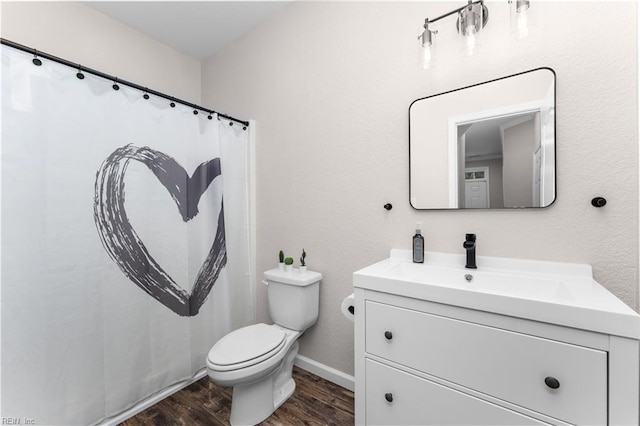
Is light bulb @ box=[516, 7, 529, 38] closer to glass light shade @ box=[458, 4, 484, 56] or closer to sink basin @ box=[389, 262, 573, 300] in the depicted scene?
glass light shade @ box=[458, 4, 484, 56]

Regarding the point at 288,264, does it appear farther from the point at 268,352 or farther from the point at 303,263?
the point at 268,352

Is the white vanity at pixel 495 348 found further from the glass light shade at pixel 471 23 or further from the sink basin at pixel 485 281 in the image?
the glass light shade at pixel 471 23

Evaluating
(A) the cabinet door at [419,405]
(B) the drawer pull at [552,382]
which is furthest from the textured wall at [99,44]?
(B) the drawer pull at [552,382]

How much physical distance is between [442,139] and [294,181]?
3.40 feet

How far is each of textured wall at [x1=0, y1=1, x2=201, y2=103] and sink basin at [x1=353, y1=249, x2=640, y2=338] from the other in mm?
2486

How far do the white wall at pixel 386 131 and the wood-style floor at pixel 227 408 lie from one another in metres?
0.19

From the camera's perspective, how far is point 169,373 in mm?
1740

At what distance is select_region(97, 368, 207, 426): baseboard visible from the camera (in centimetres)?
150

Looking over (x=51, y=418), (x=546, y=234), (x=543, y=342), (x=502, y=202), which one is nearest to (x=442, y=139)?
(x=502, y=202)

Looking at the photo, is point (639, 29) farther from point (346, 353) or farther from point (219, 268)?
point (219, 268)

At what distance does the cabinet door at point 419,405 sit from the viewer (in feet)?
3.10

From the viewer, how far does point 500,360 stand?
92cm

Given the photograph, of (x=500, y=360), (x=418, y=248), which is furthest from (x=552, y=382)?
(x=418, y=248)

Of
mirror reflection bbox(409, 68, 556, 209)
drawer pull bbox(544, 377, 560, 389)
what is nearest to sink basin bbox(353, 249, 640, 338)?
drawer pull bbox(544, 377, 560, 389)
